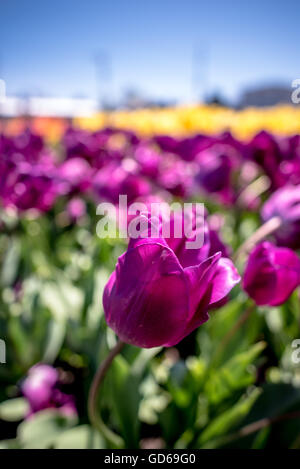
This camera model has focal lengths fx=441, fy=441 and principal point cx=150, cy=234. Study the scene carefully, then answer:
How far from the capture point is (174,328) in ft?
1.13

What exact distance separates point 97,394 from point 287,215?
0.34m

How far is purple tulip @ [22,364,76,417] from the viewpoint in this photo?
0.73 meters

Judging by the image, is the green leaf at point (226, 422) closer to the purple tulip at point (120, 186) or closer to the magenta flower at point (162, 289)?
the magenta flower at point (162, 289)

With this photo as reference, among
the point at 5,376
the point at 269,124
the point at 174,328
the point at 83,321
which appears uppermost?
the point at 269,124

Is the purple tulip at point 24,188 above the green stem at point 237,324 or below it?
above

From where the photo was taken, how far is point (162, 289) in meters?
0.34

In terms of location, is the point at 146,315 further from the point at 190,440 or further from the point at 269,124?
the point at 269,124

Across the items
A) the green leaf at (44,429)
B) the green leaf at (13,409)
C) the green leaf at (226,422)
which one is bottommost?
the green leaf at (13,409)

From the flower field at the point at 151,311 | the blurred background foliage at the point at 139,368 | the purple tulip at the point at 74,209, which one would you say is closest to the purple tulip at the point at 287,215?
the flower field at the point at 151,311

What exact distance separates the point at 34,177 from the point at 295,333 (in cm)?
58

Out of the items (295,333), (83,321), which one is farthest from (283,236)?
(83,321)

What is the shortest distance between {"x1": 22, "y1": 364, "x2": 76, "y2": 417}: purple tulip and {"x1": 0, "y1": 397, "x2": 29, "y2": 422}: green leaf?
6cm

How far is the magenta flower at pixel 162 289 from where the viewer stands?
322 millimetres

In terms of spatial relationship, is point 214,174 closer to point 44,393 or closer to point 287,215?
point 287,215
